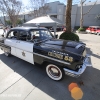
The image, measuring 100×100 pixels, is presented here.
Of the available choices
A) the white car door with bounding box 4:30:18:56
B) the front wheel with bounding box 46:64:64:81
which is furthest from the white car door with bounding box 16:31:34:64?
the front wheel with bounding box 46:64:64:81

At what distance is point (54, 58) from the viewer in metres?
2.65

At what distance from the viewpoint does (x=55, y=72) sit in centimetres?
295

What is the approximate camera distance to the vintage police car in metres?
2.48

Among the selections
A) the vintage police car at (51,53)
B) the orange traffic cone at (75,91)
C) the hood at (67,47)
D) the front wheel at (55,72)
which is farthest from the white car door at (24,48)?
the orange traffic cone at (75,91)

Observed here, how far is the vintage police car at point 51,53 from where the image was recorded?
8.15 feet

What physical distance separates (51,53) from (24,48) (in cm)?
126

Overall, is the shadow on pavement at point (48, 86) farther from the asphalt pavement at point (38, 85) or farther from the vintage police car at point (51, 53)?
the vintage police car at point (51, 53)

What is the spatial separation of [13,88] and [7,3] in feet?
58.4

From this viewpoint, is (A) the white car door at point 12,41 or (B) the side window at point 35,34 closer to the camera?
(B) the side window at point 35,34

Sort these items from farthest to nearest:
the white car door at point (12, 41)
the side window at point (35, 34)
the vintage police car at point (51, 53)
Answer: the white car door at point (12, 41), the side window at point (35, 34), the vintage police car at point (51, 53)

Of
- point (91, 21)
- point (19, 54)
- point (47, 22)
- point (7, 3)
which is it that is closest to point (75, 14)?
point (91, 21)

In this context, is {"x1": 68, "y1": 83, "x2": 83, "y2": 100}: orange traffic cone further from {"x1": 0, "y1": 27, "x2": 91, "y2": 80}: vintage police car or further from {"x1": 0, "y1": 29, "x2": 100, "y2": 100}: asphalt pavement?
{"x1": 0, "y1": 27, "x2": 91, "y2": 80}: vintage police car

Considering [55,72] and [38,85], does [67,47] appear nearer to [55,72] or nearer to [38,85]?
[55,72]

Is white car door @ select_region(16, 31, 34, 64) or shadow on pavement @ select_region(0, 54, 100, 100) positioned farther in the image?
white car door @ select_region(16, 31, 34, 64)
